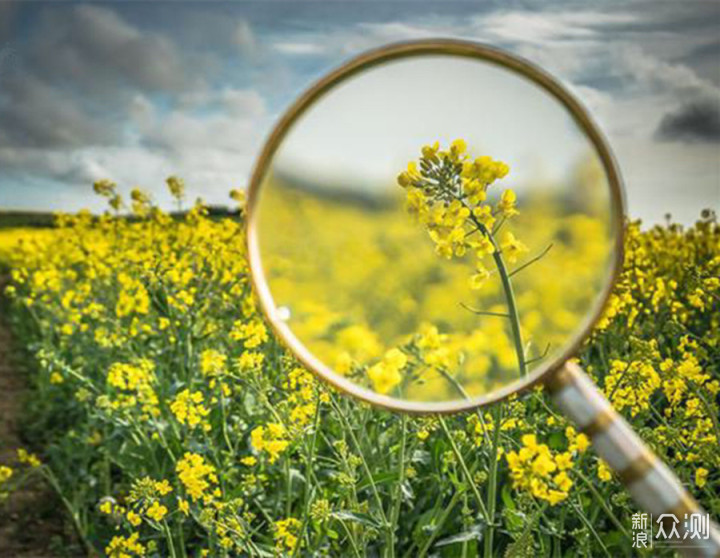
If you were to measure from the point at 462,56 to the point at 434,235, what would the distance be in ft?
1.28

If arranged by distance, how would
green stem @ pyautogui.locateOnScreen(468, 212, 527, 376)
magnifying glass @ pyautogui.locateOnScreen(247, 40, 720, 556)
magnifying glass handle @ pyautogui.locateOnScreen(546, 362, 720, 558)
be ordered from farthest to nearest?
green stem @ pyautogui.locateOnScreen(468, 212, 527, 376) < magnifying glass @ pyautogui.locateOnScreen(247, 40, 720, 556) < magnifying glass handle @ pyautogui.locateOnScreen(546, 362, 720, 558)

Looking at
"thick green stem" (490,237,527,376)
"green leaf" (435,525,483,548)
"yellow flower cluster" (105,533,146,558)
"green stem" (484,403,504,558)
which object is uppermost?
"thick green stem" (490,237,527,376)

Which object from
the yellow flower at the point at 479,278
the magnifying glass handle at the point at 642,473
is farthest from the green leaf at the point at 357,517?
the magnifying glass handle at the point at 642,473

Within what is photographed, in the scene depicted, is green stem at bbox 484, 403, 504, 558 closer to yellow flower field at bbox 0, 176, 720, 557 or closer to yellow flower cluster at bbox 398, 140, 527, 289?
yellow flower field at bbox 0, 176, 720, 557

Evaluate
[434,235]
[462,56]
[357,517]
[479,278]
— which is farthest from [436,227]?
[357,517]

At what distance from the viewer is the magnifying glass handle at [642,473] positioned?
40.1 inches

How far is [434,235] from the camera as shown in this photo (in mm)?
1552

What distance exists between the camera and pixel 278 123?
1203 mm

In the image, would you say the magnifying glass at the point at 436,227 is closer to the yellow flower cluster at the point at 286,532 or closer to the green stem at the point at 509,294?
the green stem at the point at 509,294

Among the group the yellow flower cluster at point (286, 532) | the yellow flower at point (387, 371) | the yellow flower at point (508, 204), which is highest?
the yellow flower at point (508, 204)

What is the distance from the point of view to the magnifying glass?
128 cm

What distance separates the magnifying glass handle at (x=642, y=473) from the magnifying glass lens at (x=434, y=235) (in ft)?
0.73

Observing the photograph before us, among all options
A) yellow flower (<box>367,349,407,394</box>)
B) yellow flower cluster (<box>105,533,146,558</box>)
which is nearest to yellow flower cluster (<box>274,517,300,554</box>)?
yellow flower cluster (<box>105,533,146,558</box>)

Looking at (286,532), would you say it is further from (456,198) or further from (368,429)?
(456,198)
